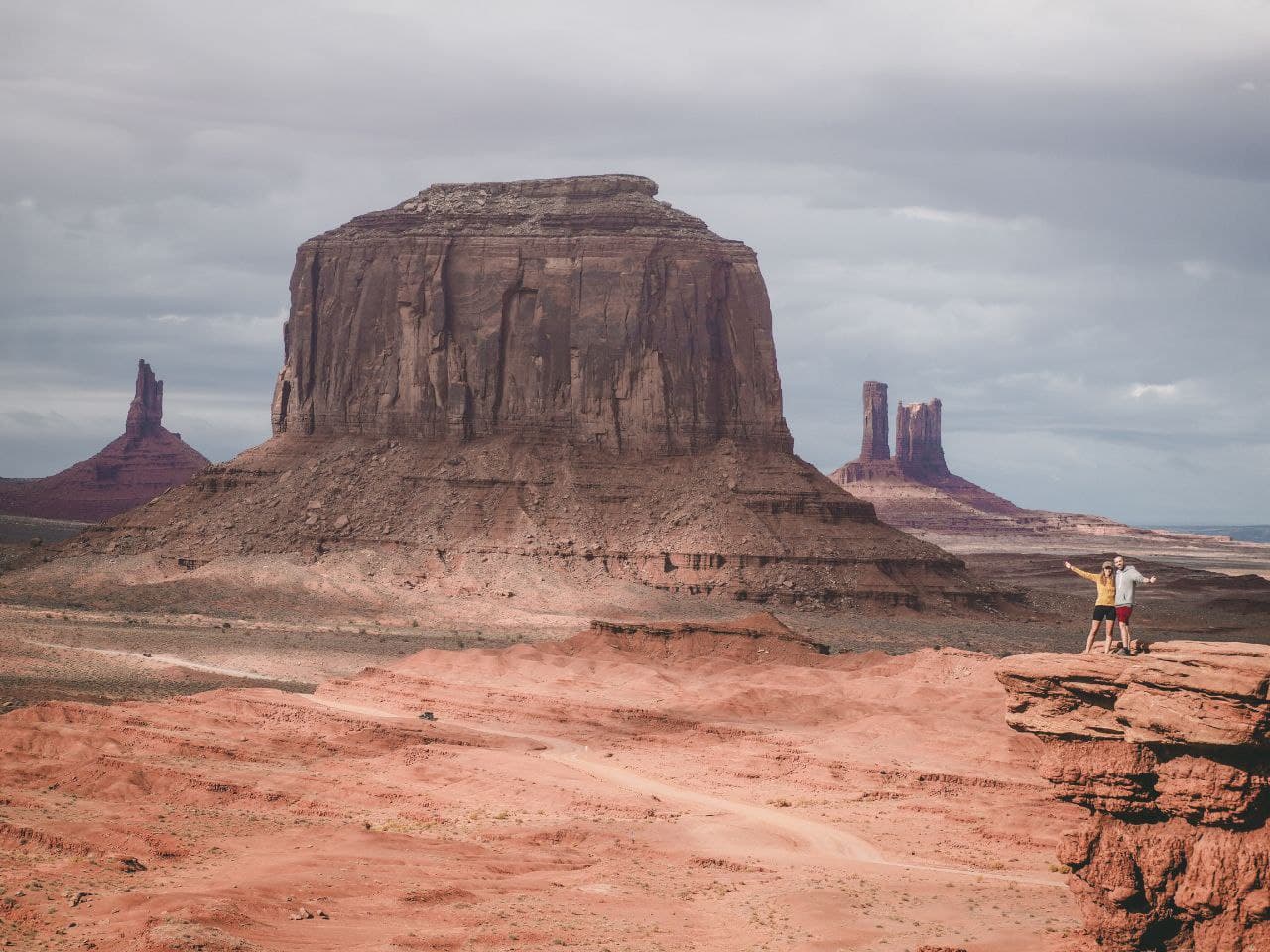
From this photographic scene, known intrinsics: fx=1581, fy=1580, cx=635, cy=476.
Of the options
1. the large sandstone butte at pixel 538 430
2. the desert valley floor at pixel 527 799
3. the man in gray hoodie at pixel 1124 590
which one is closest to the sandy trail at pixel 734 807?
the desert valley floor at pixel 527 799

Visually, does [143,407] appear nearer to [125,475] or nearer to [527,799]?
[125,475]

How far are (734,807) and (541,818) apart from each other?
14.0 feet

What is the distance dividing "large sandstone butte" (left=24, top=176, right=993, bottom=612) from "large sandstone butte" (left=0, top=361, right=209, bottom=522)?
69.6 meters

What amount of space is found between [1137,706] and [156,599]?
66.7 meters

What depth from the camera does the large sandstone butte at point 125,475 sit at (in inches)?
6447

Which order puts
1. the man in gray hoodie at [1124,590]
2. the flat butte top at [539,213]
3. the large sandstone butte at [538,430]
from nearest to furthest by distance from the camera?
1. the man in gray hoodie at [1124,590]
2. the large sandstone butte at [538,430]
3. the flat butte top at [539,213]

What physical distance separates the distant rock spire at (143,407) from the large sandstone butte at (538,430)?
7640cm

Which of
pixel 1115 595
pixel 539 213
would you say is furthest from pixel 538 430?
pixel 1115 595

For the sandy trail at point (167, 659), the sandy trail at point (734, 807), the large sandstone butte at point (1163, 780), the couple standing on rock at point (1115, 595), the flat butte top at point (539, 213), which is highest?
the flat butte top at point (539, 213)

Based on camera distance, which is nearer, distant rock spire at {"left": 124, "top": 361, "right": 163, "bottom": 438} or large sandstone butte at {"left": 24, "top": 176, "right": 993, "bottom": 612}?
large sandstone butte at {"left": 24, "top": 176, "right": 993, "bottom": 612}

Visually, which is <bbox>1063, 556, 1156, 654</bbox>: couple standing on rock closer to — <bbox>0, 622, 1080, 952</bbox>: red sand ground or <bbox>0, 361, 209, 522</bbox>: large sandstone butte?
<bbox>0, 622, 1080, 952</bbox>: red sand ground

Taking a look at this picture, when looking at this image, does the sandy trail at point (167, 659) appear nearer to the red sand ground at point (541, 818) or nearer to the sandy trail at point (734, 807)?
the red sand ground at point (541, 818)

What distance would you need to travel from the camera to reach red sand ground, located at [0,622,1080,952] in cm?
2206

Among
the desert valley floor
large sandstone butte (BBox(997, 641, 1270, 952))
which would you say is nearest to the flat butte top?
the desert valley floor
